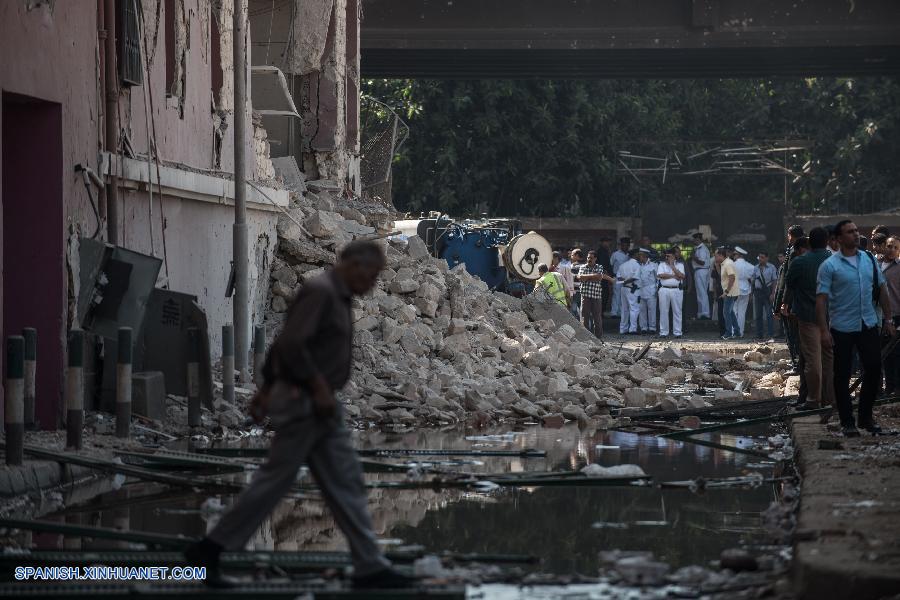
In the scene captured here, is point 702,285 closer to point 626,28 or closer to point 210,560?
point 626,28

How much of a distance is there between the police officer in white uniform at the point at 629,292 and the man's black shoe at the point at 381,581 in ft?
87.8

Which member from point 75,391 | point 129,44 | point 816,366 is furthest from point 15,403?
point 816,366

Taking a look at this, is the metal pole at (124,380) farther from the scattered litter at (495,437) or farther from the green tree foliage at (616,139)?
the green tree foliage at (616,139)

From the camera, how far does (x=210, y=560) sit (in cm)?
677

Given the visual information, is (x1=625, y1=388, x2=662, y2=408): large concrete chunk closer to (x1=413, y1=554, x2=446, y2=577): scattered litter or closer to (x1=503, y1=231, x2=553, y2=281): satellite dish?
(x1=413, y1=554, x2=446, y2=577): scattered litter

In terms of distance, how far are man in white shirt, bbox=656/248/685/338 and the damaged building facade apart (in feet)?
38.2

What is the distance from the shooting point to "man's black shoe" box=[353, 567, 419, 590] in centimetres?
666

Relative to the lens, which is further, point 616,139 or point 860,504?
point 616,139

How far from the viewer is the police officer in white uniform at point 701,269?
3594cm

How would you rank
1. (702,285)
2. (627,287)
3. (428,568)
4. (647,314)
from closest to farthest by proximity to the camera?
1. (428,568)
2. (627,287)
3. (647,314)
4. (702,285)

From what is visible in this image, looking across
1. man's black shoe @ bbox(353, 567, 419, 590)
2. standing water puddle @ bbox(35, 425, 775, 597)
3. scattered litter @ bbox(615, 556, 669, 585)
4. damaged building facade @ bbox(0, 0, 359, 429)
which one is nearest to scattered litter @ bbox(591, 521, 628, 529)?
standing water puddle @ bbox(35, 425, 775, 597)

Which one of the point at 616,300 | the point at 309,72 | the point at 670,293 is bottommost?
the point at 616,300

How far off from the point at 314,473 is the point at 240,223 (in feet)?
Result: 33.7

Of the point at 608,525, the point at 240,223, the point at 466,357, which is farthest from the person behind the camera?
the point at 466,357
